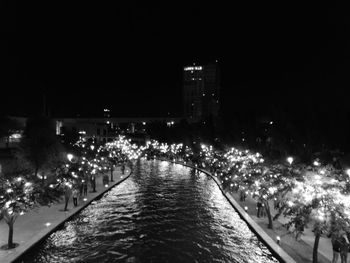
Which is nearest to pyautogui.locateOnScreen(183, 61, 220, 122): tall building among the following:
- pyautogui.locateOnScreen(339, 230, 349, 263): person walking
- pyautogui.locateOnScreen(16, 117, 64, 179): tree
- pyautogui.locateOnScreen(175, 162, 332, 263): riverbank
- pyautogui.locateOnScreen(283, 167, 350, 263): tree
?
pyautogui.locateOnScreen(16, 117, 64, 179): tree

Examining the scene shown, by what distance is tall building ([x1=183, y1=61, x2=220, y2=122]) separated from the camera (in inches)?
6132

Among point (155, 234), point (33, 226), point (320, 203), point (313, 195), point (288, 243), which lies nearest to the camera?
point (320, 203)

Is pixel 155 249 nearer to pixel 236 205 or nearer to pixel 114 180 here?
pixel 236 205

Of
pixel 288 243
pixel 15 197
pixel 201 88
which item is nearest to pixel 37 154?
pixel 15 197

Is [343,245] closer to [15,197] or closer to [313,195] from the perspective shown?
[313,195]

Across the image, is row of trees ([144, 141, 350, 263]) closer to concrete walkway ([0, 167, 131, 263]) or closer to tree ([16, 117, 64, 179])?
concrete walkway ([0, 167, 131, 263])

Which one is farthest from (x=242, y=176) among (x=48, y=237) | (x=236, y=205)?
(x=48, y=237)

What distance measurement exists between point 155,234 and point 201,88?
147431 mm

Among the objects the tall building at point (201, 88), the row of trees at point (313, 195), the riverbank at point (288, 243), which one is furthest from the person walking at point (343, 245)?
the tall building at point (201, 88)

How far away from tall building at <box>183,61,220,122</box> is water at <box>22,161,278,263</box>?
5056 inches

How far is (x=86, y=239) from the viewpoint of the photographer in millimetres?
16953

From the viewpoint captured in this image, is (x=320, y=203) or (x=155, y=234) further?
(x=155, y=234)

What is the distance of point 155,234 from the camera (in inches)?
711

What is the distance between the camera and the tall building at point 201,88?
511 ft
